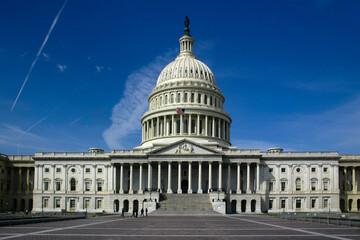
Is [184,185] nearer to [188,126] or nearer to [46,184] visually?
[188,126]

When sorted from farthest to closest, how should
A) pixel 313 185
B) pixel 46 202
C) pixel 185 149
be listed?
pixel 46 202
pixel 313 185
pixel 185 149

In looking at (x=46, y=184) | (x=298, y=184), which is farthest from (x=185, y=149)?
(x=46, y=184)

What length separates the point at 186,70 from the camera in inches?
4572

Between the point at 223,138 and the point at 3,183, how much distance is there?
205ft

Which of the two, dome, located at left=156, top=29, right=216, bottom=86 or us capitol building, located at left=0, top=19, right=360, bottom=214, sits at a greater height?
dome, located at left=156, top=29, right=216, bottom=86

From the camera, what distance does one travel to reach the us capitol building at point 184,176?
9162 cm

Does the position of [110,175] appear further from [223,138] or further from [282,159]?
Result: [282,159]

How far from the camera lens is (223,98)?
120250 millimetres

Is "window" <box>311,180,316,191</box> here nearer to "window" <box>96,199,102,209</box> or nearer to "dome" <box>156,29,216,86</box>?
"dome" <box>156,29,216,86</box>

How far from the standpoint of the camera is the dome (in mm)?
115500

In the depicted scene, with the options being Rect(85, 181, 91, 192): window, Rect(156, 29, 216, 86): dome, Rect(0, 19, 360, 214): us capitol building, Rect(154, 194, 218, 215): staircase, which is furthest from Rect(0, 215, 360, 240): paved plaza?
Rect(156, 29, 216, 86): dome

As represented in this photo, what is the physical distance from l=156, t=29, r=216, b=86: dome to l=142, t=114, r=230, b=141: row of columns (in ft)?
43.7

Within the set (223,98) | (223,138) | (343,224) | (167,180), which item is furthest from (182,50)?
(343,224)

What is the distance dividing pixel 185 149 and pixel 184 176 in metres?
9.81
